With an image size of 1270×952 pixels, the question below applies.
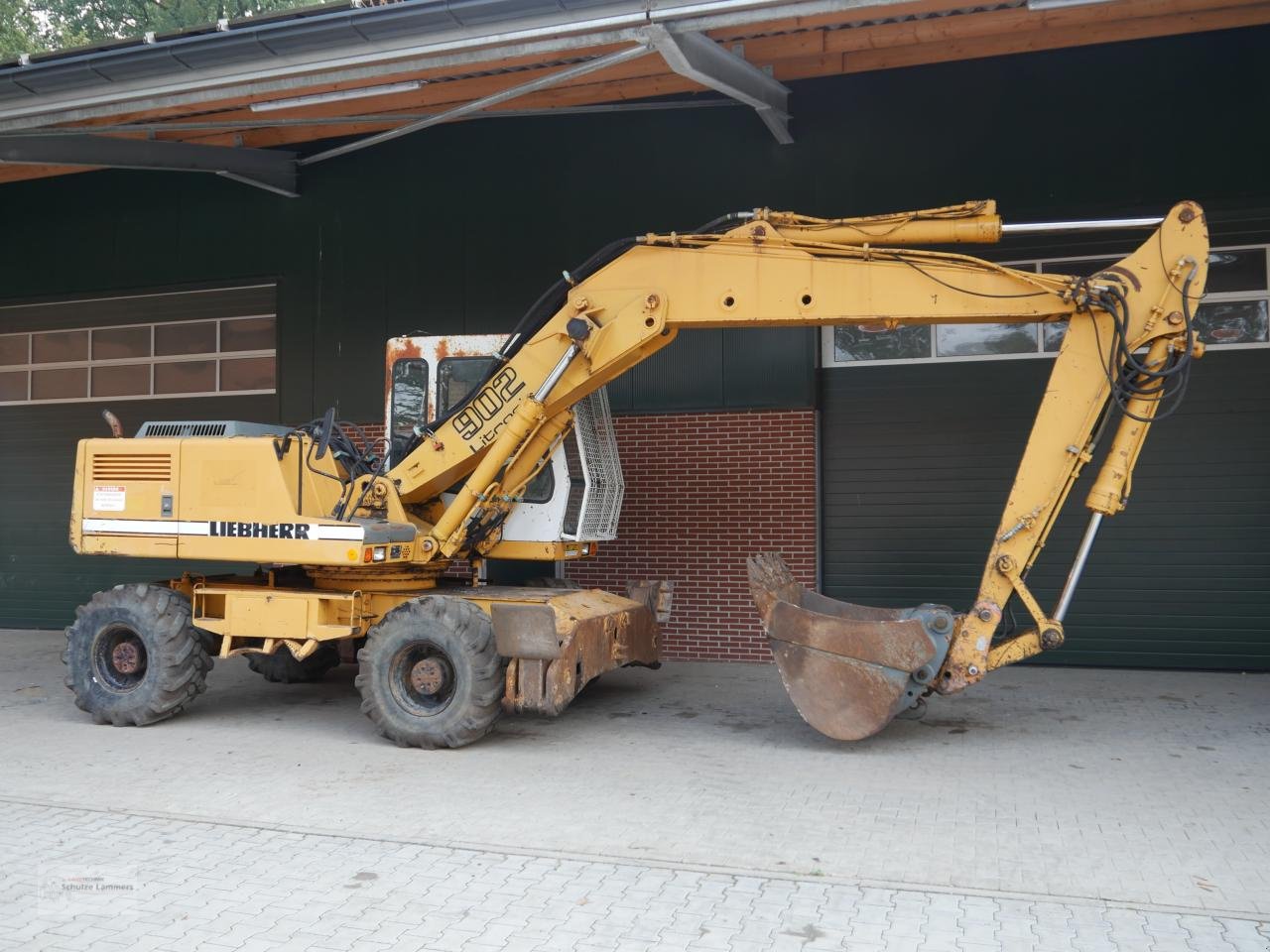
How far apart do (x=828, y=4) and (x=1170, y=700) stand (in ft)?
21.4

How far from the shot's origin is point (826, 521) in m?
12.2

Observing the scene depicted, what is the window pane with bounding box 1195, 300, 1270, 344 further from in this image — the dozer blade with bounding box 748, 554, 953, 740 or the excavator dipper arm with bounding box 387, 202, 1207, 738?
the dozer blade with bounding box 748, 554, 953, 740

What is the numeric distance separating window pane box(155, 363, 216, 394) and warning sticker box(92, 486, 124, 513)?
5548mm

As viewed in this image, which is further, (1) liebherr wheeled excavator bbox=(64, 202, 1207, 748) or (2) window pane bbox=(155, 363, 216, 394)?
(2) window pane bbox=(155, 363, 216, 394)

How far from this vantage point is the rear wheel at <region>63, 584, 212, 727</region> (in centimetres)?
906

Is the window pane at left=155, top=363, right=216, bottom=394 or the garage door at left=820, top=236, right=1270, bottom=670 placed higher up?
the window pane at left=155, top=363, right=216, bottom=394

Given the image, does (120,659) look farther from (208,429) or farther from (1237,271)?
(1237,271)

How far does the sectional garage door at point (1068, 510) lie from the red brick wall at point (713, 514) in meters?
0.42

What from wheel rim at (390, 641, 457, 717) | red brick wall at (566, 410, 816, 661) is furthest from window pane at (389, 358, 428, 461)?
red brick wall at (566, 410, 816, 661)

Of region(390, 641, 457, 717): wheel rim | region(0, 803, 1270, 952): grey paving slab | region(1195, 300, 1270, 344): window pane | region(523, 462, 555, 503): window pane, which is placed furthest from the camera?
region(1195, 300, 1270, 344): window pane

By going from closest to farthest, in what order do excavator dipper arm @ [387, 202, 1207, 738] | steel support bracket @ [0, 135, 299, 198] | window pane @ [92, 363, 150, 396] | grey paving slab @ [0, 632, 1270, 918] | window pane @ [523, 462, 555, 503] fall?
grey paving slab @ [0, 632, 1270, 918], excavator dipper arm @ [387, 202, 1207, 738], window pane @ [523, 462, 555, 503], steel support bracket @ [0, 135, 299, 198], window pane @ [92, 363, 150, 396]

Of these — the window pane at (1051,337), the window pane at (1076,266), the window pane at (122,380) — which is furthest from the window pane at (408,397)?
the window pane at (122,380)

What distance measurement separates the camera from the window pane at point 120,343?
15141mm

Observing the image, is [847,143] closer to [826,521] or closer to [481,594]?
[826,521]
